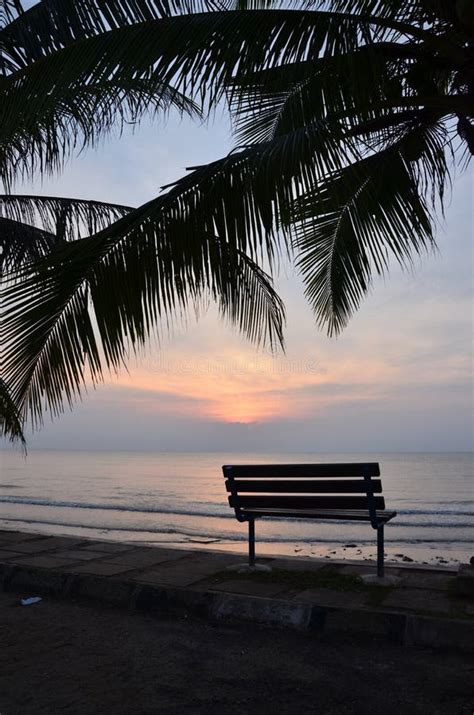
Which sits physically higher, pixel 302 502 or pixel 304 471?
pixel 304 471

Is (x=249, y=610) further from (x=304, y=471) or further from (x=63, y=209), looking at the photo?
(x=63, y=209)

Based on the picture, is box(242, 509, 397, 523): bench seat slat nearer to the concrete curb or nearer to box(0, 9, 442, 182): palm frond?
the concrete curb

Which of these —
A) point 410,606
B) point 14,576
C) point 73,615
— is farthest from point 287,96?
point 14,576

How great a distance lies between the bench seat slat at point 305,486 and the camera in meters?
5.29

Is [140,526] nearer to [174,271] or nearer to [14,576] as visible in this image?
[14,576]

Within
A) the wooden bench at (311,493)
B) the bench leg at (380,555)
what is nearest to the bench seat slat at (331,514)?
the wooden bench at (311,493)

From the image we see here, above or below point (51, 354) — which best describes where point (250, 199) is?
above

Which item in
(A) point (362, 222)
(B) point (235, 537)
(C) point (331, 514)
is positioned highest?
(A) point (362, 222)

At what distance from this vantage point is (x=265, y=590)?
501 cm

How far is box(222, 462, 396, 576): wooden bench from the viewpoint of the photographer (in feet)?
17.3

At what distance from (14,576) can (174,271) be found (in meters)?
3.85

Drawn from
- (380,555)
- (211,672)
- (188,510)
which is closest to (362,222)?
(380,555)

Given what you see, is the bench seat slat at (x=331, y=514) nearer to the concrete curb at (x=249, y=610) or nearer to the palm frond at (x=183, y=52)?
the concrete curb at (x=249, y=610)

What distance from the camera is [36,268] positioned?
355 centimetres
